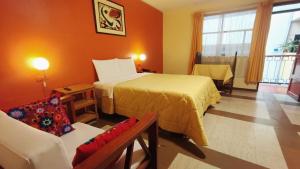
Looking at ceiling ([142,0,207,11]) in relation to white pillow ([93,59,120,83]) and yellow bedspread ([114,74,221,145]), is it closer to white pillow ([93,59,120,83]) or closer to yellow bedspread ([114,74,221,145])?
white pillow ([93,59,120,83])

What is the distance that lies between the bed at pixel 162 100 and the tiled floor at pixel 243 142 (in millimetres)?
205

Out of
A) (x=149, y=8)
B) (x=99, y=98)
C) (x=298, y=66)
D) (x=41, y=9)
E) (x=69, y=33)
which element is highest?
(x=149, y=8)

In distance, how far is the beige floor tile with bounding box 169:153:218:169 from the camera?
1.43m

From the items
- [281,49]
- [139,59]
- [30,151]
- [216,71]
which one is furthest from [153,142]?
[281,49]

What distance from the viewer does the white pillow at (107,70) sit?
8.53ft

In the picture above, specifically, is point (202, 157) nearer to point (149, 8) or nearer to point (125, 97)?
point (125, 97)

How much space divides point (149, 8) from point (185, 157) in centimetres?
401

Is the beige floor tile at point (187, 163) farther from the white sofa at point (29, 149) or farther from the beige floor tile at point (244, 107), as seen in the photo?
the beige floor tile at point (244, 107)

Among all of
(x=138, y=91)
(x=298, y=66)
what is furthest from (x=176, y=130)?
(x=298, y=66)

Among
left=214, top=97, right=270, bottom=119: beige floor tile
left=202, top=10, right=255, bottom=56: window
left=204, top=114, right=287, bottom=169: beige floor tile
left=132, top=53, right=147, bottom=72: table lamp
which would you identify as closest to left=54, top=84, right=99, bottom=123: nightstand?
left=132, top=53, right=147, bottom=72: table lamp

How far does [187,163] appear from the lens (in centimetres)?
148

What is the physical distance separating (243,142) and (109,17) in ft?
10.2

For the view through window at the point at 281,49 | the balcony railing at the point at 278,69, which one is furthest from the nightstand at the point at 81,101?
the balcony railing at the point at 278,69

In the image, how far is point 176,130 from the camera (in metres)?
1.81
